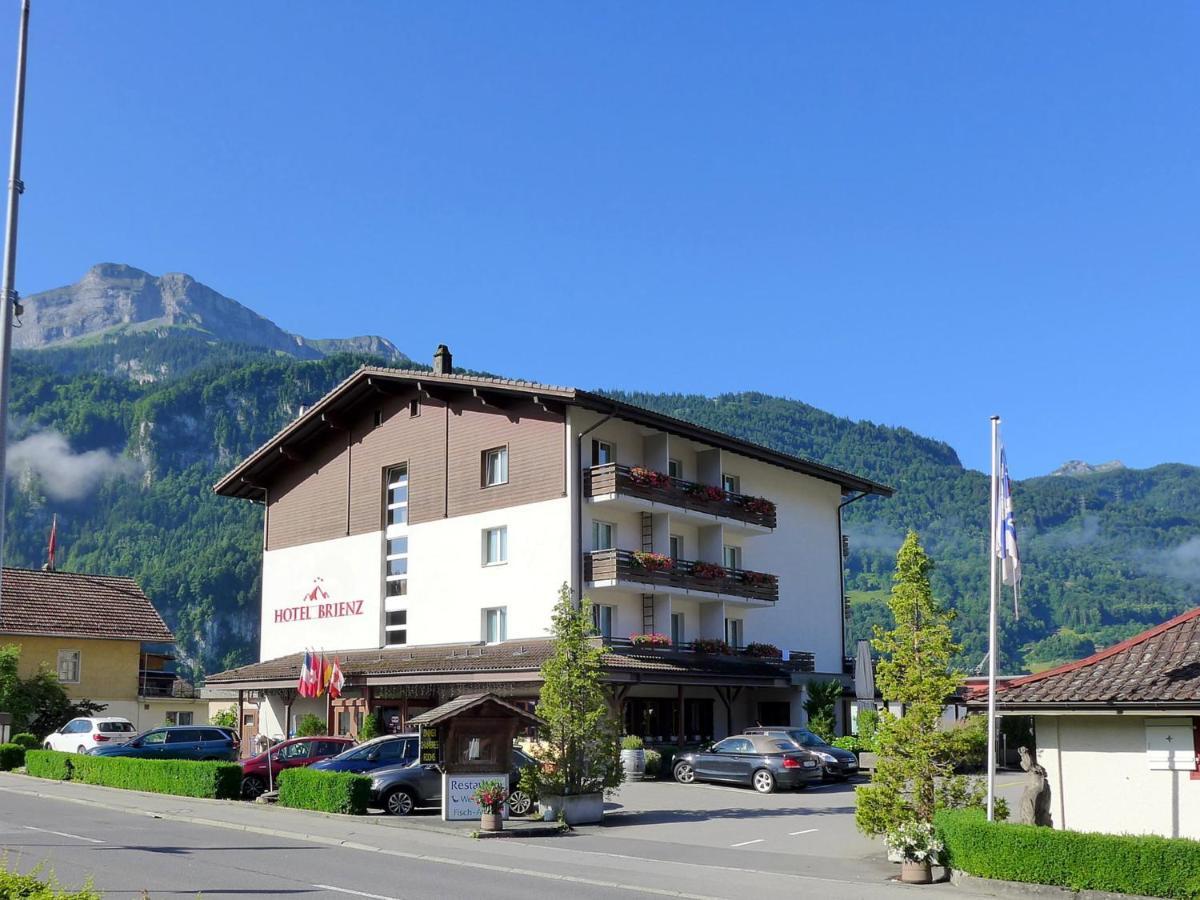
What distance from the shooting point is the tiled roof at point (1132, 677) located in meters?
18.4

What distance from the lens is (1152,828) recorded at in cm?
1898

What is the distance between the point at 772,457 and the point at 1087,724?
29326 millimetres

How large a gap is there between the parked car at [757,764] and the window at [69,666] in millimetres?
28463

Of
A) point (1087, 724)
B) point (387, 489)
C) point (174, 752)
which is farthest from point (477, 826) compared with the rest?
point (387, 489)

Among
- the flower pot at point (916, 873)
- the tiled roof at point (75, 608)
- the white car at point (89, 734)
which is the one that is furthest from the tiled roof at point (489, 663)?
the flower pot at point (916, 873)

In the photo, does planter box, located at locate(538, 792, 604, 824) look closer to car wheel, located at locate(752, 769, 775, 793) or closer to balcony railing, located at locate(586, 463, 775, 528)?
car wheel, located at locate(752, 769, 775, 793)

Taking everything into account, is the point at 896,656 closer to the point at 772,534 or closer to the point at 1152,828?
the point at 1152,828

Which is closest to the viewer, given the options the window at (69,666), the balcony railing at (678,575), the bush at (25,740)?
the balcony railing at (678,575)

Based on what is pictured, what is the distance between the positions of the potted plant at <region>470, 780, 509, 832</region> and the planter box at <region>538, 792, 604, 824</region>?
3.61 ft

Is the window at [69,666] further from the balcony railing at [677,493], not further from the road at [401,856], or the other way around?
the balcony railing at [677,493]

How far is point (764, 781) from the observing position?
112 ft

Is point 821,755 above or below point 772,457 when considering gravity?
below

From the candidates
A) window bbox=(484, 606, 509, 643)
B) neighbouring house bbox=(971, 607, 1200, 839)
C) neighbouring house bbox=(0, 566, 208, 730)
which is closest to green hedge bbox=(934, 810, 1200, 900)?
neighbouring house bbox=(971, 607, 1200, 839)

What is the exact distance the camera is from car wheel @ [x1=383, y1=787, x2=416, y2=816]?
27328mm
